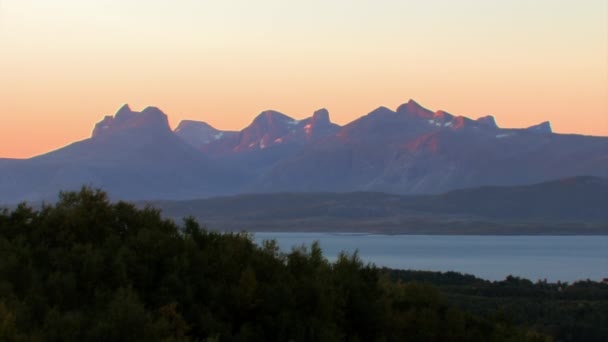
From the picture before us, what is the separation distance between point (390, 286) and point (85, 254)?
310 inches

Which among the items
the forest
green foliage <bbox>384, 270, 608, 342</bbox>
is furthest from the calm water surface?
the forest

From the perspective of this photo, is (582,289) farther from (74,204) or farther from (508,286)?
(74,204)

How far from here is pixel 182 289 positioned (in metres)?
23.2

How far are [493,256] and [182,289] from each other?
124825 mm

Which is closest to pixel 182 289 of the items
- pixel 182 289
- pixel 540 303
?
pixel 182 289

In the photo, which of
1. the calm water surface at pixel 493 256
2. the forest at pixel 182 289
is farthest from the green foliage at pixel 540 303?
the calm water surface at pixel 493 256

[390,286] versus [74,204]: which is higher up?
[74,204]

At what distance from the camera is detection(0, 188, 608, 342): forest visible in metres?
20.3

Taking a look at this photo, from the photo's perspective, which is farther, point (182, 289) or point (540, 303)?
point (540, 303)

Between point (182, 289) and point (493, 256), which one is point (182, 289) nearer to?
point (182, 289)

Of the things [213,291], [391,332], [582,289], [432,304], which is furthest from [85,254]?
[582,289]

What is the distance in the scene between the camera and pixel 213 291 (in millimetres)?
23344

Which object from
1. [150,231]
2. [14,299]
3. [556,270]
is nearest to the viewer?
[14,299]

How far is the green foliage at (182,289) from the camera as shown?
20312 mm
